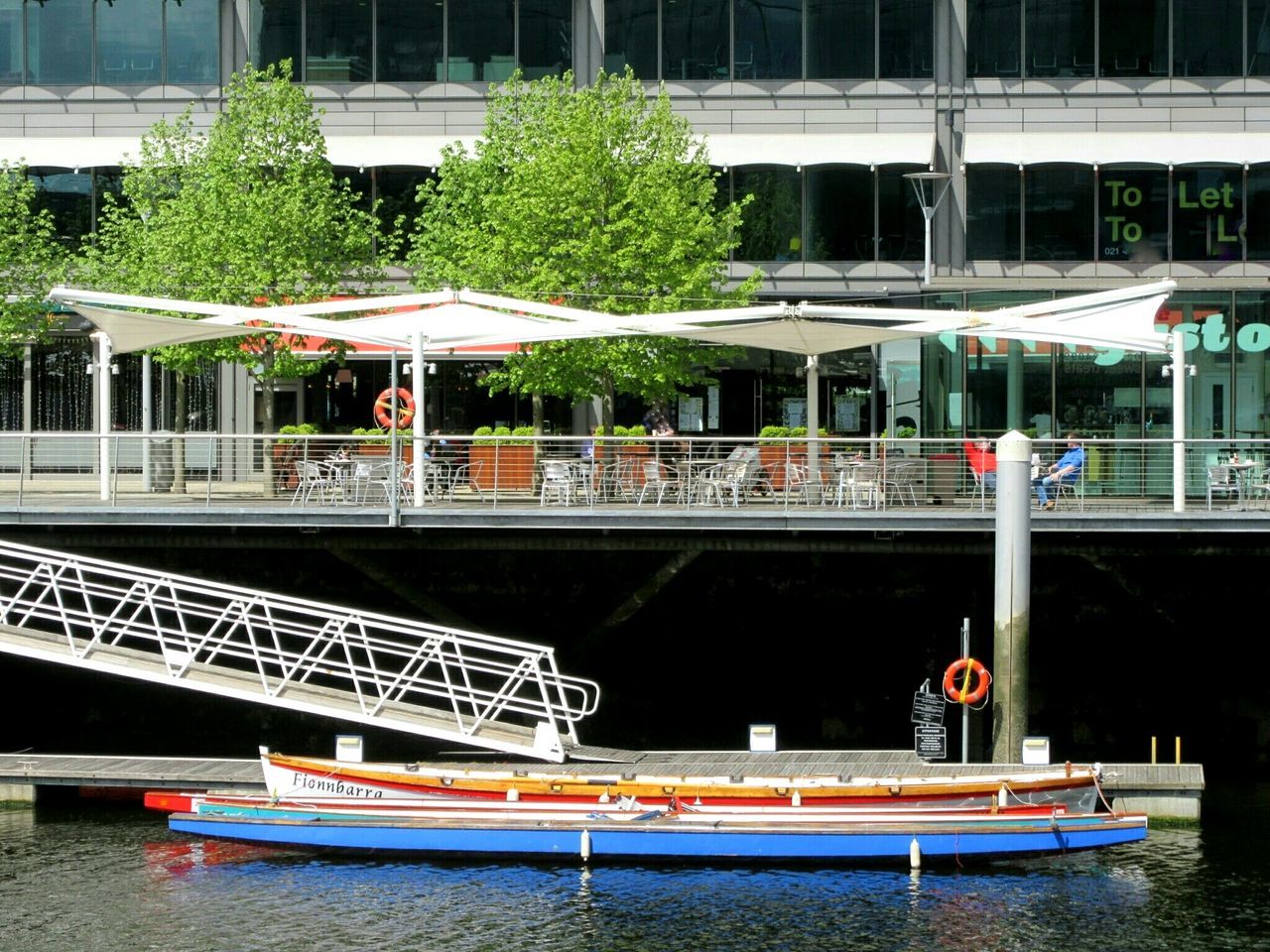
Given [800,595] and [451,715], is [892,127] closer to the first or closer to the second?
[800,595]

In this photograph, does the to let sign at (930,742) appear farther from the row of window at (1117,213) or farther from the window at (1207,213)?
the window at (1207,213)

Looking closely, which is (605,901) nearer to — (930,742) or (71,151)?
(930,742)

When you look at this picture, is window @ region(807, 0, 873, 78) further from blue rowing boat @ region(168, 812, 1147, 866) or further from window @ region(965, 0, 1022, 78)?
blue rowing boat @ region(168, 812, 1147, 866)

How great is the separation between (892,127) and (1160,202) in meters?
5.83

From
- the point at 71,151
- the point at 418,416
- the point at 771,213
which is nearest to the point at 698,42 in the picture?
the point at 771,213

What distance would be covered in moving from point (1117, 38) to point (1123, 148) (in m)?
2.82

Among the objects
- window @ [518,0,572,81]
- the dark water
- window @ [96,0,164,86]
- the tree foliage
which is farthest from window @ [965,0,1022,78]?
the dark water

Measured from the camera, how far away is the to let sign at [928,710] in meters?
23.4

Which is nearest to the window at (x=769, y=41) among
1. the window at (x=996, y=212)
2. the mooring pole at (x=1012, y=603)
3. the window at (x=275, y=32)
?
the window at (x=996, y=212)

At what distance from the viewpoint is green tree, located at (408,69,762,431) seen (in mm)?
33562

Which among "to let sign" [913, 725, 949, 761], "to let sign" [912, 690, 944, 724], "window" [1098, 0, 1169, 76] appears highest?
"window" [1098, 0, 1169, 76]

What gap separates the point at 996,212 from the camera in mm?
40562

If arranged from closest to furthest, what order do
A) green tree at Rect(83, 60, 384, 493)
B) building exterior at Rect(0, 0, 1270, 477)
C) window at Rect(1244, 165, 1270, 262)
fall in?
green tree at Rect(83, 60, 384, 493) → window at Rect(1244, 165, 1270, 262) → building exterior at Rect(0, 0, 1270, 477)

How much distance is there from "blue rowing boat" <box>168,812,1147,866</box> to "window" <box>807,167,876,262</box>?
2197 centimetres
